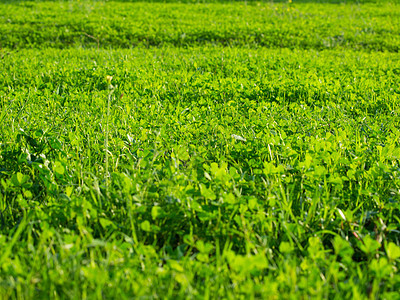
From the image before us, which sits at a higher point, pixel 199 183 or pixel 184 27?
pixel 184 27

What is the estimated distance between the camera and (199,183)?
2348 mm

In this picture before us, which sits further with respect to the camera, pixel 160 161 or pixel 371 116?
pixel 371 116

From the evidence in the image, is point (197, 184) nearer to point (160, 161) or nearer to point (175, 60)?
point (160, 161)

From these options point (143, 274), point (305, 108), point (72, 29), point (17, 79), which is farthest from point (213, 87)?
point (72, 29)

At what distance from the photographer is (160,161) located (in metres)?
2.85

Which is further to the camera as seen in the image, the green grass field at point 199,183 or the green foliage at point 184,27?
the green foliage at point 184,27

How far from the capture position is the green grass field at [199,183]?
1.64 meters

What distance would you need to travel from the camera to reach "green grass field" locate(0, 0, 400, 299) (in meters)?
1.64

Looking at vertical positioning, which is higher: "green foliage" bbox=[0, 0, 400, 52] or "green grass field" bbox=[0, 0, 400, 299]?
"green foliage" bbox=[0, 0, 400, 52]

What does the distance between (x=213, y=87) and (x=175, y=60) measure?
2186 mm

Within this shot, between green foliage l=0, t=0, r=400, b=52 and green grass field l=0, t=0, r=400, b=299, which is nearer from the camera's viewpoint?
green grass field l=0, t=0, r=400, b=299

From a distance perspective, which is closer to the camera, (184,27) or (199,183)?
(199,183)

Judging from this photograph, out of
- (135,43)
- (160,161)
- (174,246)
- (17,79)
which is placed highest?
(135,43)

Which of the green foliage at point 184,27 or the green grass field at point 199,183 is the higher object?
the green foliage at point 184,27
